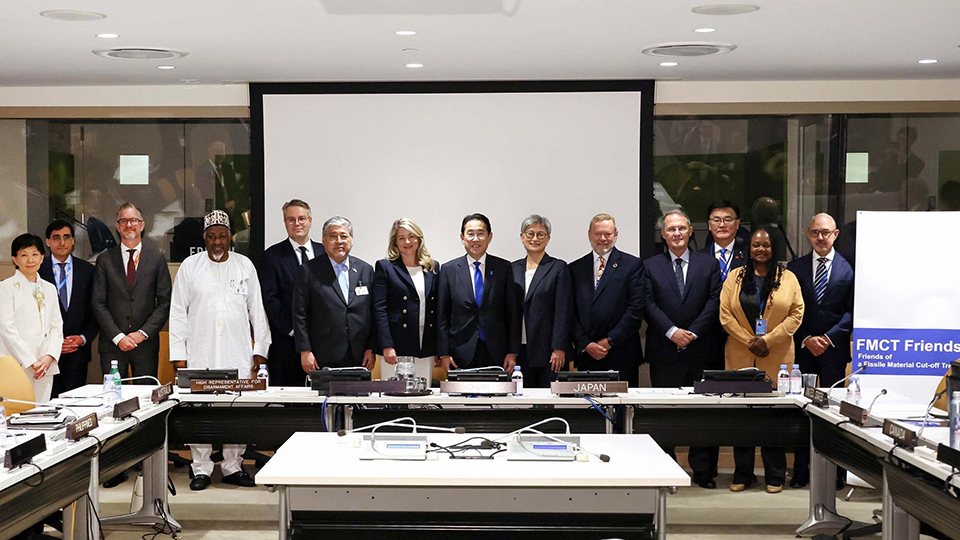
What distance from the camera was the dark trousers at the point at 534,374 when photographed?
5.95m

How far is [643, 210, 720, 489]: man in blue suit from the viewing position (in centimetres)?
596

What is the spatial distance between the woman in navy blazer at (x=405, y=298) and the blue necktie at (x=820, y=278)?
2.39m

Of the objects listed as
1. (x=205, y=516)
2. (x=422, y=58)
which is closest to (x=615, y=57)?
(x=422, y=58)

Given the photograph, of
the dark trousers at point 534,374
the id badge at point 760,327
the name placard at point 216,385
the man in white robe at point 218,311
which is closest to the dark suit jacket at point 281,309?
the man in white robe at point 218,311

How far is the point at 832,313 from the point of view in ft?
19.7

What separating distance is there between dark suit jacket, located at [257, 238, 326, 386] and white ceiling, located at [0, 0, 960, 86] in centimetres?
130

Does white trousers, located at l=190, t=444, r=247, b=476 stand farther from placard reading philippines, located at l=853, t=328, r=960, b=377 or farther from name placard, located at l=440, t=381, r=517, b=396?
placard reading philippines, located at l=853, t=328, r=960, b=377

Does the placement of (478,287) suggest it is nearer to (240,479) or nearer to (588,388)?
(588,388)

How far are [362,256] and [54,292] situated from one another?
213 cm

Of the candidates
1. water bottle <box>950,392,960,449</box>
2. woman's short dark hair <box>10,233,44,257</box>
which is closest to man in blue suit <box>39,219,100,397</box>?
woman's short dark hair <box>10,233,44,257</box>

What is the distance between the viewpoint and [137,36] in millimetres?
5297

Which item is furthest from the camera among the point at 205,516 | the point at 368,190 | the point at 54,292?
the point at 368,190

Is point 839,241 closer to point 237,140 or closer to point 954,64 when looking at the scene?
point 954,64

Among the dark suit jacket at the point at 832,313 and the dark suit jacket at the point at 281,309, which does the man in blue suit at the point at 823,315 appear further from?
the dark suit jacket at the point at 281,309
